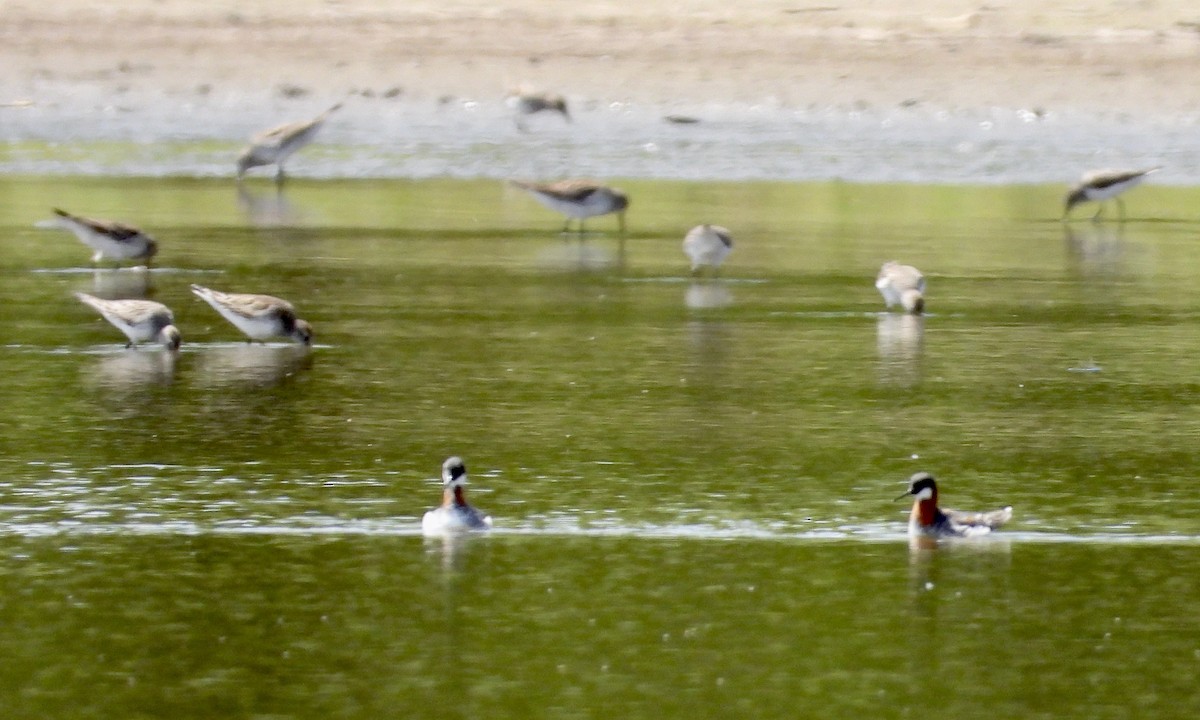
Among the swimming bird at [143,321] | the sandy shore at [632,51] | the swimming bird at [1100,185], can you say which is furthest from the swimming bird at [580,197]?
the sandy shore at [632,51]

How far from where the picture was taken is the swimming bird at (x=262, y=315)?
14.7m

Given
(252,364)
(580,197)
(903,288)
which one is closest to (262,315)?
(252,364)

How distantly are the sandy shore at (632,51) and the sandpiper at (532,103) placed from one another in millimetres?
1793

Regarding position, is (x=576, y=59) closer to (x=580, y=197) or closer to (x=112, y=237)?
(x=580, y=197)

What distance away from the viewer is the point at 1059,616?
8297 mm

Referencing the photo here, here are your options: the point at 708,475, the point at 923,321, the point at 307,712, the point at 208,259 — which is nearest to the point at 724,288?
the point at 923,321

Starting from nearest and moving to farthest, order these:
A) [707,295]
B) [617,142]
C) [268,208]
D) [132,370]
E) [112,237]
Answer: [132,370] → [707,295] → [112,237] → [268,208] → [617,142]

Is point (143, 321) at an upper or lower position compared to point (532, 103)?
lower

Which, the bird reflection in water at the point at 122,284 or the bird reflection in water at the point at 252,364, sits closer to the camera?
the bird reflection in water at the point at 252,364

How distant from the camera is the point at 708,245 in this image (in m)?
18.4

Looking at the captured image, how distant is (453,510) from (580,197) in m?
12.6

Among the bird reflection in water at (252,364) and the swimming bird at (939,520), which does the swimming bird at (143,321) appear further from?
the swimming bird at (939,520)

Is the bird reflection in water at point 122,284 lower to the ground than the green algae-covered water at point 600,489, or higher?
higher

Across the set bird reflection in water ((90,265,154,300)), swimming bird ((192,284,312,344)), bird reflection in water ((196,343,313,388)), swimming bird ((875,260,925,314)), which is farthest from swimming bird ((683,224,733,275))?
swimming bird ((192,284,312,344))
